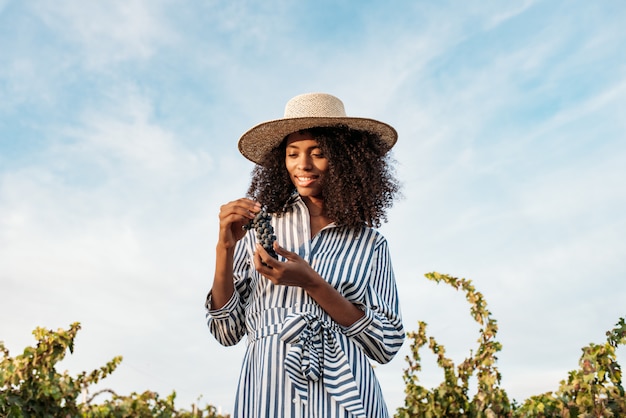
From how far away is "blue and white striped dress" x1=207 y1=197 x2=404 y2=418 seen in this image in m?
2.31

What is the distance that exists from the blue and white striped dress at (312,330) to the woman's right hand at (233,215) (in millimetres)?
222

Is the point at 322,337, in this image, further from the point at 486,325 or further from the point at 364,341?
the point at 486,325

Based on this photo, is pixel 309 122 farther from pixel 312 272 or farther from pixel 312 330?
pixel 312 330

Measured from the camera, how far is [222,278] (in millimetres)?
2525

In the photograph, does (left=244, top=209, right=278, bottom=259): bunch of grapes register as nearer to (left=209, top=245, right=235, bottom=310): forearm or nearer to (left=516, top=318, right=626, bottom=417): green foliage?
(left=209, top=245, right=235, bottom=310): forearm

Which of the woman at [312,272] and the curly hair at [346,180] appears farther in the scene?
the curly hair at [346,180]

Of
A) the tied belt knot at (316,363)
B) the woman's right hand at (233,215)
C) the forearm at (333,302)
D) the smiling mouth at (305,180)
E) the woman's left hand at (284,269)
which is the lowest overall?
the tied belt knot at (316,363)

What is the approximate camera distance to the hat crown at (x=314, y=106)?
2842 millimetres

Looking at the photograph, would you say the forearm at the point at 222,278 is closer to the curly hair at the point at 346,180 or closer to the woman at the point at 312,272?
the woman at the point at 312,272

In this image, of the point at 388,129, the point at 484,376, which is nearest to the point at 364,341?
the point at 388,129

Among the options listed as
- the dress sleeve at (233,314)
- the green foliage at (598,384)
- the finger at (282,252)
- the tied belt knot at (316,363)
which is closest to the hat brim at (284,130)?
the dress sleeve at (233,314)

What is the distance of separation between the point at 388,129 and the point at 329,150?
34 cm

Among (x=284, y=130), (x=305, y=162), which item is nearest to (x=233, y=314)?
(x=305, y=162)

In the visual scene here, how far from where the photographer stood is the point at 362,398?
233 cm
